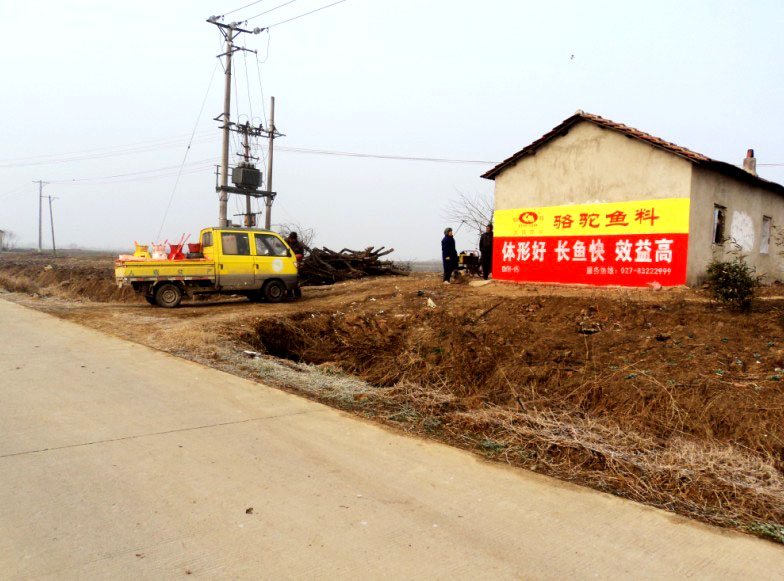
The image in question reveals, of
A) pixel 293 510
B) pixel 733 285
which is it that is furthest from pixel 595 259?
pixel 293 510

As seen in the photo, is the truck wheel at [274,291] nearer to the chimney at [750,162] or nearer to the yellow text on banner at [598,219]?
the yellow text on banner at [598,219]

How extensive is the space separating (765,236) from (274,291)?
1470cm

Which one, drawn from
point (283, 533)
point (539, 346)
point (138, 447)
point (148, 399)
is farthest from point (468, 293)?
A: point (283, 533)

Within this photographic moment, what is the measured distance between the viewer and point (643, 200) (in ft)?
46.1

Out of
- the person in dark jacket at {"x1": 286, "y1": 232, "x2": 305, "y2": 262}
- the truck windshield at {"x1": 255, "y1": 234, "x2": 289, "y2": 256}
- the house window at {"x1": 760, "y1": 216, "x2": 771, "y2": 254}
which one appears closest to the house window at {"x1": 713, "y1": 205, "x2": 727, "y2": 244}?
the house window at {"x1": 760, "y1": 216, "x2": 771, "y2": 254}

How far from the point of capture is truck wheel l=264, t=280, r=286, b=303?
16.9 meters

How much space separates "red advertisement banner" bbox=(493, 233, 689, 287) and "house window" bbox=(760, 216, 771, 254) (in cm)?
572

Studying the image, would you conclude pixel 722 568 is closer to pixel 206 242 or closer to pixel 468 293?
pixel 468 293

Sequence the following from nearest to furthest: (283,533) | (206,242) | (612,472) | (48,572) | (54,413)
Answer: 1. (48,572)
2. (283,533)
3. (612,472)
4. (54,413)
5. (206,242)

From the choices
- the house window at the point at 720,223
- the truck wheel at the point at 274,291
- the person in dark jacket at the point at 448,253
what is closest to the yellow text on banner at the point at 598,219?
the person in dark jacket at the point at 448,253

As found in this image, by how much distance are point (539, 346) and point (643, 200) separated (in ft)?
21.3

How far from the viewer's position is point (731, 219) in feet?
50.0

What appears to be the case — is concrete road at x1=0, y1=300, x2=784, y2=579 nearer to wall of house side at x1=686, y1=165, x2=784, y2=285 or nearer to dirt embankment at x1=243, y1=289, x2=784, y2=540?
dirt embankment at x1=243, y1=289, x2=784, y2=540

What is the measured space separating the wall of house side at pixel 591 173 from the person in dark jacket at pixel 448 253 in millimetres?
1741
